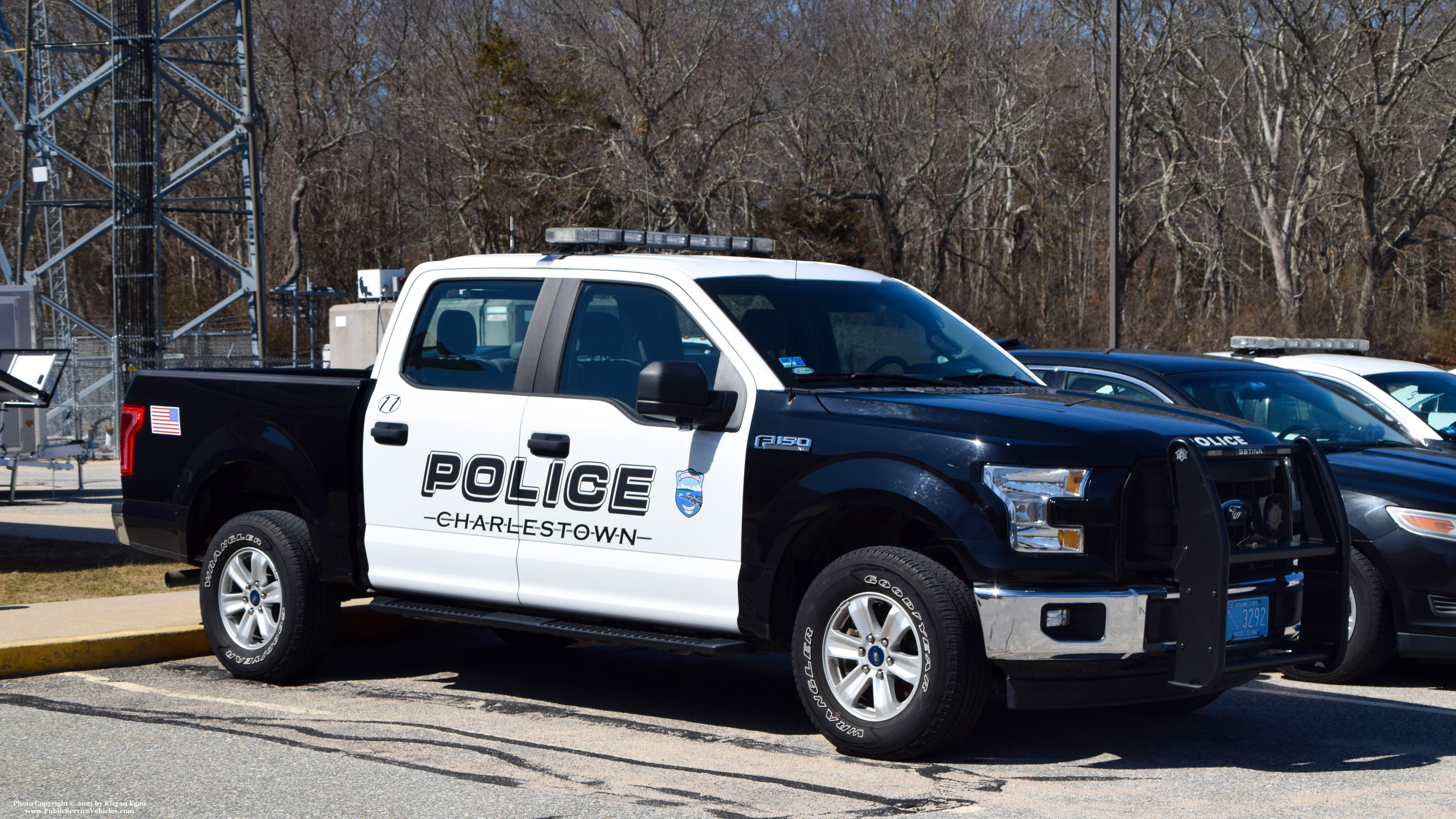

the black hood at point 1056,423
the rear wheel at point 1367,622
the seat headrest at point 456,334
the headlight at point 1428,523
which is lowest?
the rear wheel at point 1367,622

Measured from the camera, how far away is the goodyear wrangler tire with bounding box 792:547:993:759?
227 inches

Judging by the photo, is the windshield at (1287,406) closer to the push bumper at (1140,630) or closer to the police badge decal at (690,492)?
the push bumper at (1140,630)

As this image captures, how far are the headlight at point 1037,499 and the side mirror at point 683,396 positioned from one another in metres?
1.25

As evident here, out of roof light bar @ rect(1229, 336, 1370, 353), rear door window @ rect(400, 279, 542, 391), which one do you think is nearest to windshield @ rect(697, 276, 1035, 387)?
rear door window @ rect(400, 279, 542, 391)

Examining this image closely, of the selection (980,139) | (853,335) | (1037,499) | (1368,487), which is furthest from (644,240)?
(980,139)

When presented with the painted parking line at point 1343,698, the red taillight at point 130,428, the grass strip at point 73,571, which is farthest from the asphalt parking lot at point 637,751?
the grass strip at point 73,571

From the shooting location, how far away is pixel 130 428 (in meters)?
8.57

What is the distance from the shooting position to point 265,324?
29031 millimetres

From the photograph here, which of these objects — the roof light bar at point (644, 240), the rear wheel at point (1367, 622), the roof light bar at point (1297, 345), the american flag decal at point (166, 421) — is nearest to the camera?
the roof light bar at point (644, 240)

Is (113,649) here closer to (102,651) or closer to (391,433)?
(102,651)

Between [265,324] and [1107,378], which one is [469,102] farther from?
[1107,378]

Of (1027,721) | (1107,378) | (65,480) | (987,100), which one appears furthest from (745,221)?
(1027,721)

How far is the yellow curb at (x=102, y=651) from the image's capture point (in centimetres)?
791

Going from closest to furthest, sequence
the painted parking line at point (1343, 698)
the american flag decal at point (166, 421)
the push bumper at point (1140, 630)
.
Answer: the push bumper at point (1140, 630)
the painted parking line at point (1343, 698)
the american flag decal at point (166, 421)
